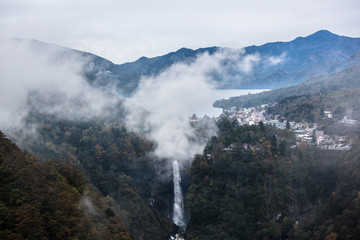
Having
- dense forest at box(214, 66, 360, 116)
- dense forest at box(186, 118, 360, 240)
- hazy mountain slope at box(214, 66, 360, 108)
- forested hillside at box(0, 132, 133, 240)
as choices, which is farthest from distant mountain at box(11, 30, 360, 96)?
forested hillside at box(0, 132, 133, 240)

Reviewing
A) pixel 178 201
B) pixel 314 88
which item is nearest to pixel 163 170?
pixel 178 201

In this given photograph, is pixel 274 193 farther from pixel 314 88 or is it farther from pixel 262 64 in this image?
pixel 262 64

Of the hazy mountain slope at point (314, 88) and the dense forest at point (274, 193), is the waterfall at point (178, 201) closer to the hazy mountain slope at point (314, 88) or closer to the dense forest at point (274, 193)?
the dense forest at point (274, 193)

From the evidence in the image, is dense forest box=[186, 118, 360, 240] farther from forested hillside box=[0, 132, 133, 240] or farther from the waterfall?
forested hillside box=[0, 132, 133, 240]

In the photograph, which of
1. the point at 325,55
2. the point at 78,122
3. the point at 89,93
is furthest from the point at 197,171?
the point at 325,55

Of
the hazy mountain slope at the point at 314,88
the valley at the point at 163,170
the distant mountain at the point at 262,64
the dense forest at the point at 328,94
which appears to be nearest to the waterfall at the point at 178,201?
the valley at the point at 163,170

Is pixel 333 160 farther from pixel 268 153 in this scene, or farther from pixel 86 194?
pixel 86 194
